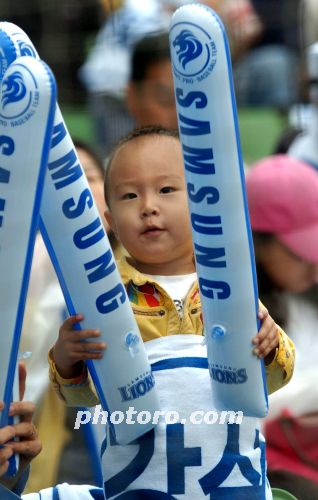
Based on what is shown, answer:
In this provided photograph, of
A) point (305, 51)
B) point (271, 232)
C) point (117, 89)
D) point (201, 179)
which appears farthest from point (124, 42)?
point (201, 179)

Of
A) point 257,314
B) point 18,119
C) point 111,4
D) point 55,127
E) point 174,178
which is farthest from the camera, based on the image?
point 111,4

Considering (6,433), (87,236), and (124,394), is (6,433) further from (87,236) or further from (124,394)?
(87,236)

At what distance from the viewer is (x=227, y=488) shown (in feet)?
7.30

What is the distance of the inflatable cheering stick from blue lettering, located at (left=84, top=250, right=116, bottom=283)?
5.8 inches

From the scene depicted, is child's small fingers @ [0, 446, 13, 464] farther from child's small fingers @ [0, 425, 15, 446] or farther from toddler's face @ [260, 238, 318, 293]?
toddler's face @ [260, 238, 318, 293]

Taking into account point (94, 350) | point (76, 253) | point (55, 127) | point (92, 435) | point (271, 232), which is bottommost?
point (92, 435)

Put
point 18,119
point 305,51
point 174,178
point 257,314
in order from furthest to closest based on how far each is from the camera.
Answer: point 305,51 → point 174,178 → point 257,314 → point 18,119

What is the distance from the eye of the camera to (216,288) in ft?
6.81

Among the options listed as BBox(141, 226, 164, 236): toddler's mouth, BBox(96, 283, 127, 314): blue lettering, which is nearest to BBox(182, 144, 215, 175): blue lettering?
BBox(96, 283, 127, 314): blue lettering

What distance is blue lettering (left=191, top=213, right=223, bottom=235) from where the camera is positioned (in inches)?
80.2

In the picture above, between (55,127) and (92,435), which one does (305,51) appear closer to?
(92,435)

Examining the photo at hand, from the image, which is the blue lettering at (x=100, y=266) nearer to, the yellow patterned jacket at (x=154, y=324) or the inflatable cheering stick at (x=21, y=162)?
the inflatable cheering stick at (x=21, y=162)

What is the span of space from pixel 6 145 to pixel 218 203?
1.09 ft

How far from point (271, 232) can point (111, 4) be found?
8.58 ft
